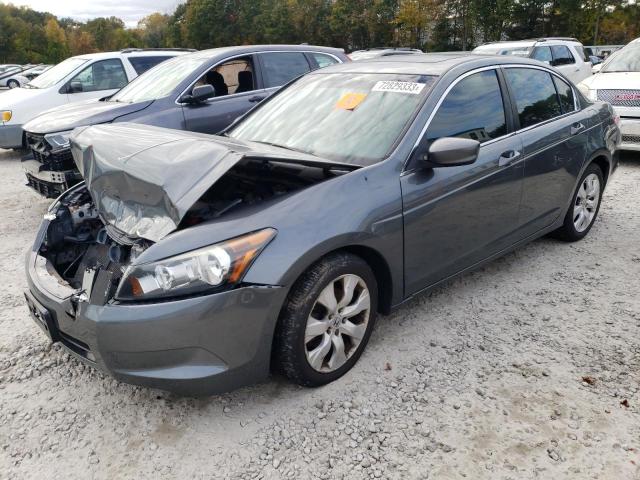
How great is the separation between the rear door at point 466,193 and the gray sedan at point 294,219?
0.01m

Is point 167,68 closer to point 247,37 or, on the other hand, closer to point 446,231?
point 446,231

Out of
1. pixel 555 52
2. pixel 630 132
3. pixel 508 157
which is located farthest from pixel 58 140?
pixel 555 52

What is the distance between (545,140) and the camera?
13.0ft

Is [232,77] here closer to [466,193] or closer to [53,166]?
[53,166]

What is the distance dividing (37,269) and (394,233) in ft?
6.50

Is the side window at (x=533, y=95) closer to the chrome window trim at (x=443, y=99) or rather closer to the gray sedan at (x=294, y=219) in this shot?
the gray sedan at (x=294, y=219)

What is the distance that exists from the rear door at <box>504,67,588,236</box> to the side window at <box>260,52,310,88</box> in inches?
129

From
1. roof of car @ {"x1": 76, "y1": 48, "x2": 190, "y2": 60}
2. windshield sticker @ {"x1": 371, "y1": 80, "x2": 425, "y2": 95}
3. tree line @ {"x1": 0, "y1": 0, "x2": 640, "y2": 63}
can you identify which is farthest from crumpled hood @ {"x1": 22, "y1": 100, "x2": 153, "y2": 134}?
tree line @ {"x1": 0, "y1": 0, "x2": 640, "y2": 63}

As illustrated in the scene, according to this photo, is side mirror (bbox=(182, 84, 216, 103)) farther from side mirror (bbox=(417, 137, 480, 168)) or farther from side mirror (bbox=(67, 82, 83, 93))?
side mirror (bbox=(67, 82, 83, 93))

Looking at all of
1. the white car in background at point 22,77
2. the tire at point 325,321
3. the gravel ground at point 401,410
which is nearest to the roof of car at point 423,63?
the tire at point 325,321

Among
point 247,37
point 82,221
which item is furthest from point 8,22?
point 82,221

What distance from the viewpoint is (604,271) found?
4.15 metres

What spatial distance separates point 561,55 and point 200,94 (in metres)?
10.1

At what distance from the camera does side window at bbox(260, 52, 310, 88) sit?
671 centimetres
